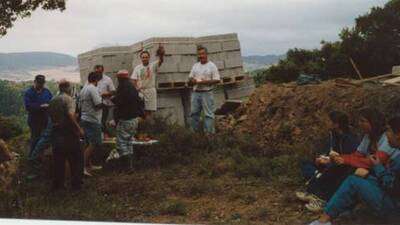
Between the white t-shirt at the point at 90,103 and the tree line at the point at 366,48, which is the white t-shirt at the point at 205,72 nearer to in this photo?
the white t-shirt at the point at 90,103

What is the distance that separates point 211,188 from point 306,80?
1757 mm

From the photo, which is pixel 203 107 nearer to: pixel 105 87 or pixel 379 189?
pixel 105 87

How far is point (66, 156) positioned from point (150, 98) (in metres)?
1.40

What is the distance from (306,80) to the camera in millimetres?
7441

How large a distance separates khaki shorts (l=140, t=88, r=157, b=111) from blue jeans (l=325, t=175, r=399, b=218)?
130 inches

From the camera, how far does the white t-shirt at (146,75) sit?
7797 mm

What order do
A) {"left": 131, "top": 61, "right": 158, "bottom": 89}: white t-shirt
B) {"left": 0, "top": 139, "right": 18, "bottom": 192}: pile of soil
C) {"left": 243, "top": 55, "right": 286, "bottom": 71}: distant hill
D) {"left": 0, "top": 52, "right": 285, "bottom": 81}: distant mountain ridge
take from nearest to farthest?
{"left": 0, "top": 139, "right": 18, "bottom": 192}: pile of soil < {"left": 243, "top": 55, "right": 286, "bottom": 71}: distant hill < {"left": 0, "top": 52, "right": 285, "bottom": 81}: distant mountain ridge < {"left": 131, "top": 61, "right": 158, "bottom": 89}: white t-shirt

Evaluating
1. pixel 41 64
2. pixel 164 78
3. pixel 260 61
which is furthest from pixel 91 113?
pixel 260 61

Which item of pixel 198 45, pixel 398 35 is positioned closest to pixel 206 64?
pixel 198 45

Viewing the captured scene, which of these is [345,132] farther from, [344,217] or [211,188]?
[211,188]

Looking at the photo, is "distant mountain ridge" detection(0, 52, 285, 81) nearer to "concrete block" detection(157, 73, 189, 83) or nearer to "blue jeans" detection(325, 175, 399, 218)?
"concrete block" detection(157, 73, 189, 83)

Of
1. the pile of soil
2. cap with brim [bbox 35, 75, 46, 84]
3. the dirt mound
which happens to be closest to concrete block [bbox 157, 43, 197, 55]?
the dirt mound

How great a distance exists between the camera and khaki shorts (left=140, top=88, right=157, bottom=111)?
26.0 ft

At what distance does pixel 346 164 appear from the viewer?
5402 mm
